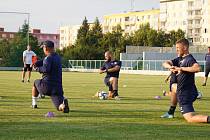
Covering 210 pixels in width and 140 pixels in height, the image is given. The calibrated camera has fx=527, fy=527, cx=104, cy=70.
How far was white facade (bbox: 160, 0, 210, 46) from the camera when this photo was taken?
403 feet

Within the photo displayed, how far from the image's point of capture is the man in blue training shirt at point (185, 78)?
1028 cm

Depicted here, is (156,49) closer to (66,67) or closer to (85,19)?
(66,67)

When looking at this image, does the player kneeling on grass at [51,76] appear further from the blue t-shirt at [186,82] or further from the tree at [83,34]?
the tree at [83,34]

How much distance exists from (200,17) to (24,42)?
57132 mm

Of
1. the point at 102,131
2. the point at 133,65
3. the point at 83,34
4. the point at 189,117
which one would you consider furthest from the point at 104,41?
the point at 102,131

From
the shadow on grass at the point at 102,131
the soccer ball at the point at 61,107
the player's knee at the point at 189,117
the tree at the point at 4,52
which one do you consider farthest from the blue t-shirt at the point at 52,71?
the tree at the point at 4,52

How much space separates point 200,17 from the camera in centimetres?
12419

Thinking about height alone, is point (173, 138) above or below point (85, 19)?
below

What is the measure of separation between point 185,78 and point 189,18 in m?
119

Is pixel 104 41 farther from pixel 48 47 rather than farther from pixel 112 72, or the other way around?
pixel 48 47

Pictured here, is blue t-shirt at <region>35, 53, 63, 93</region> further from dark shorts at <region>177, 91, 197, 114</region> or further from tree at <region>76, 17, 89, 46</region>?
tree at <region>76, 17, 89, 46</region>

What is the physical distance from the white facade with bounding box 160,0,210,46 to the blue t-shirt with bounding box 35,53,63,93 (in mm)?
110432

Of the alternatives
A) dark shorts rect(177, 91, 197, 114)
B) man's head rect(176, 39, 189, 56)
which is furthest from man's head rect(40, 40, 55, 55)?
dark shorts rect(177, 91, 197, 114)

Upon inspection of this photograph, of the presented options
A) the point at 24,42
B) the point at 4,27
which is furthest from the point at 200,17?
the point at 4,27
